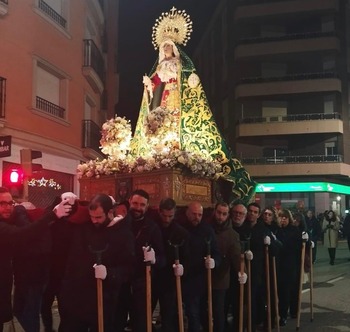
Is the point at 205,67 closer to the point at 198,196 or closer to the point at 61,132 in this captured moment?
the point at 61,132

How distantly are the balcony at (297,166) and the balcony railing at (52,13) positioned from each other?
2131cm

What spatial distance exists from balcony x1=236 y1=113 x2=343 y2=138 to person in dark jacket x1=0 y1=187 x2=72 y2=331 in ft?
104

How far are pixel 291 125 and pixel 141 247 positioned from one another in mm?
31651

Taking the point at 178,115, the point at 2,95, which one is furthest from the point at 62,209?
the point at 2,95

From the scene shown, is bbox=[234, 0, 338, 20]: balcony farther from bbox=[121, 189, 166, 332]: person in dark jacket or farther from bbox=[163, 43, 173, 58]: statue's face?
bbox=[121, 189, 166, 332]: person in dark jacket

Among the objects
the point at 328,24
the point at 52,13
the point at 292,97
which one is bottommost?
the point at 52,13

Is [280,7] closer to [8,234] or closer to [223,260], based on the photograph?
[223,260]

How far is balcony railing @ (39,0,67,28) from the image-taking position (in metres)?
15.8

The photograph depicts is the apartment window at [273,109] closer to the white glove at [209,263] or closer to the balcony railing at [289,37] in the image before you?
the balcony railing at [289,37]

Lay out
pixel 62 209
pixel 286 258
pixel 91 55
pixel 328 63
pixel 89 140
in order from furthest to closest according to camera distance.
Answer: pixel 328 63, pixel 91 55, pixel 89 140, pixel 286 258, pixel 62 209

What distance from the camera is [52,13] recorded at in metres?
16.5

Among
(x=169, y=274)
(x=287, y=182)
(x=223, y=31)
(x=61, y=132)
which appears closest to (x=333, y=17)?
(x=223, y=31)

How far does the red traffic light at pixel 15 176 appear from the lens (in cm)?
1013

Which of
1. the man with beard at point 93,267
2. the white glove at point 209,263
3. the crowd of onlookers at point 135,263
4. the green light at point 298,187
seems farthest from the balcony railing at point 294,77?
the man with beard at point 93,267
